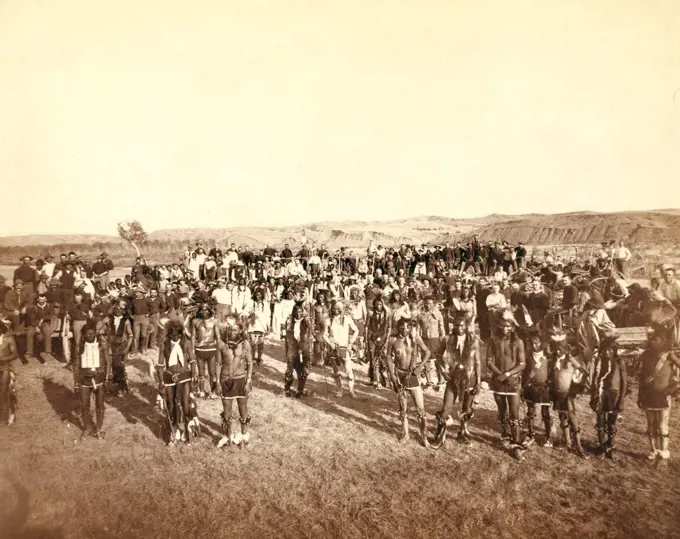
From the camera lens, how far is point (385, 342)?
381 inches

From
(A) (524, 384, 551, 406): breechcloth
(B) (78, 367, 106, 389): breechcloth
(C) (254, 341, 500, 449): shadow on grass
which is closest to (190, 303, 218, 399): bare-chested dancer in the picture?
(B) (78, 367, 106, 389): breechcloth

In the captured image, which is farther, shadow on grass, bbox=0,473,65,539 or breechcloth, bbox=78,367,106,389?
breechcloth, bbox=78,367,106,389

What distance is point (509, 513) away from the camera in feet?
19.0

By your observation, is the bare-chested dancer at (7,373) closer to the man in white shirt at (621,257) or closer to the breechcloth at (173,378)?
the breechcloth at (173,378)

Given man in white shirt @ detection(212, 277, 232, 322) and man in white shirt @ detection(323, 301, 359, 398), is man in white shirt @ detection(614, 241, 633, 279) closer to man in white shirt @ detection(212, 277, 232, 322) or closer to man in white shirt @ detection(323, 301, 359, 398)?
man in white shirt @ detection(323, 301, 359, 398)

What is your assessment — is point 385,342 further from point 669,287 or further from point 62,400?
point 62,400

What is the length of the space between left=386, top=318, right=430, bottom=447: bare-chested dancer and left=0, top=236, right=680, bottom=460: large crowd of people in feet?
0.08

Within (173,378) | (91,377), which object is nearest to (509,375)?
(173,378)

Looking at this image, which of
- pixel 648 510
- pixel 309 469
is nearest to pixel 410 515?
pixel 309 469

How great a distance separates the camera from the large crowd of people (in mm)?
6930

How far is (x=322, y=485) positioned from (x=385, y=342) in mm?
3915

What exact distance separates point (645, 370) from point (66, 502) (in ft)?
30.6

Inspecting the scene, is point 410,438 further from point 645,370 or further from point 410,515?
point 645,370

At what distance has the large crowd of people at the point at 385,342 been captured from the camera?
693 cm
